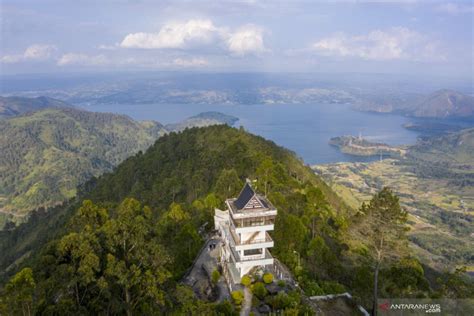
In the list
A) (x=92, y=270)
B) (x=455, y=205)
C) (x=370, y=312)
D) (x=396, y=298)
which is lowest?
(x=455, y=205)

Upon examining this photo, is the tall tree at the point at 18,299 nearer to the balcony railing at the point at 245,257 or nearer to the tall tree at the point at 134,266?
the tall tree at the point at 134,266

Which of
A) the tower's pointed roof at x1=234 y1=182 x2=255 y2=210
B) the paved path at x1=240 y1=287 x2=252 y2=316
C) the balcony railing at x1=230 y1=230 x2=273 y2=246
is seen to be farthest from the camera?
the balcony railing at x1=230 y1=230 x2=273 y2=246

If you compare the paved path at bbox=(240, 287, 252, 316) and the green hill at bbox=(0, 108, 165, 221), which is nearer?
the paved path at bbox=(240, 287, 252, 316)

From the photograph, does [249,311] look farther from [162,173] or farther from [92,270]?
[162,173]

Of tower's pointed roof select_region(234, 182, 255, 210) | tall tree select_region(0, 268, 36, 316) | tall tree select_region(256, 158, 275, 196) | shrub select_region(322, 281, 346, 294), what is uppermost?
tower's pointed roof select_region(234, 182, 255, 210)

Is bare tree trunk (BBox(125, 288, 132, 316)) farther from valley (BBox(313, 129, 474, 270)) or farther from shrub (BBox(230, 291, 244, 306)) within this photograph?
valley (BBox(313, 129, 474, 270))

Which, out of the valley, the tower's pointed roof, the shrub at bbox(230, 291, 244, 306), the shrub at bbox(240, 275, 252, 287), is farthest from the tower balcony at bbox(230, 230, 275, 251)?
the valley

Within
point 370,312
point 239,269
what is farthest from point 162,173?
point 370,312
